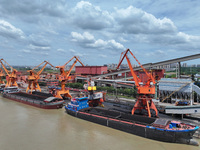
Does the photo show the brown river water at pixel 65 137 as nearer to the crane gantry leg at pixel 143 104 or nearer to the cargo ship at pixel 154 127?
the cargo ship at pixel 154 127

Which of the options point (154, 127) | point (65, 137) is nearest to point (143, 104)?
point (154, 127)

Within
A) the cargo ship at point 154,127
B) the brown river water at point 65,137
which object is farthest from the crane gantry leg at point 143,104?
the brown river water at point 65,137

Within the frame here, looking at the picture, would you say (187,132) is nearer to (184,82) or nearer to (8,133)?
(184,82)

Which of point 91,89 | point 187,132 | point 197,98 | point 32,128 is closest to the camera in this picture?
point 187,132

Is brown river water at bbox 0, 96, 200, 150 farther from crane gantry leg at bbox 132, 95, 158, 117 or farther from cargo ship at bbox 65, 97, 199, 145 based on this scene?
crane gantry leg at bbox 132, 95, 158, 117

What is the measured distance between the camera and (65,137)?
16.5m

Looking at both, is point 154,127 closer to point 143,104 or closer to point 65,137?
point 143,104

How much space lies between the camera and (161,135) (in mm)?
15078

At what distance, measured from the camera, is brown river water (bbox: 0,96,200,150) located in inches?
566

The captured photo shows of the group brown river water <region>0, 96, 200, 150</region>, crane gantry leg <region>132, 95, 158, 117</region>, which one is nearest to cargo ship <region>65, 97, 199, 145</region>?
brown river water <region>0, 96, 200, 150</region>

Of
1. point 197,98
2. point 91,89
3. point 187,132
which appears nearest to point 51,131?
point 91,89

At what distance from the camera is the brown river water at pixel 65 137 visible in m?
14.4

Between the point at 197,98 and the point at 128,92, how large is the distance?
588 inches

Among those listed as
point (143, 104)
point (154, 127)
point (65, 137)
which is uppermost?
point (143, 104)
